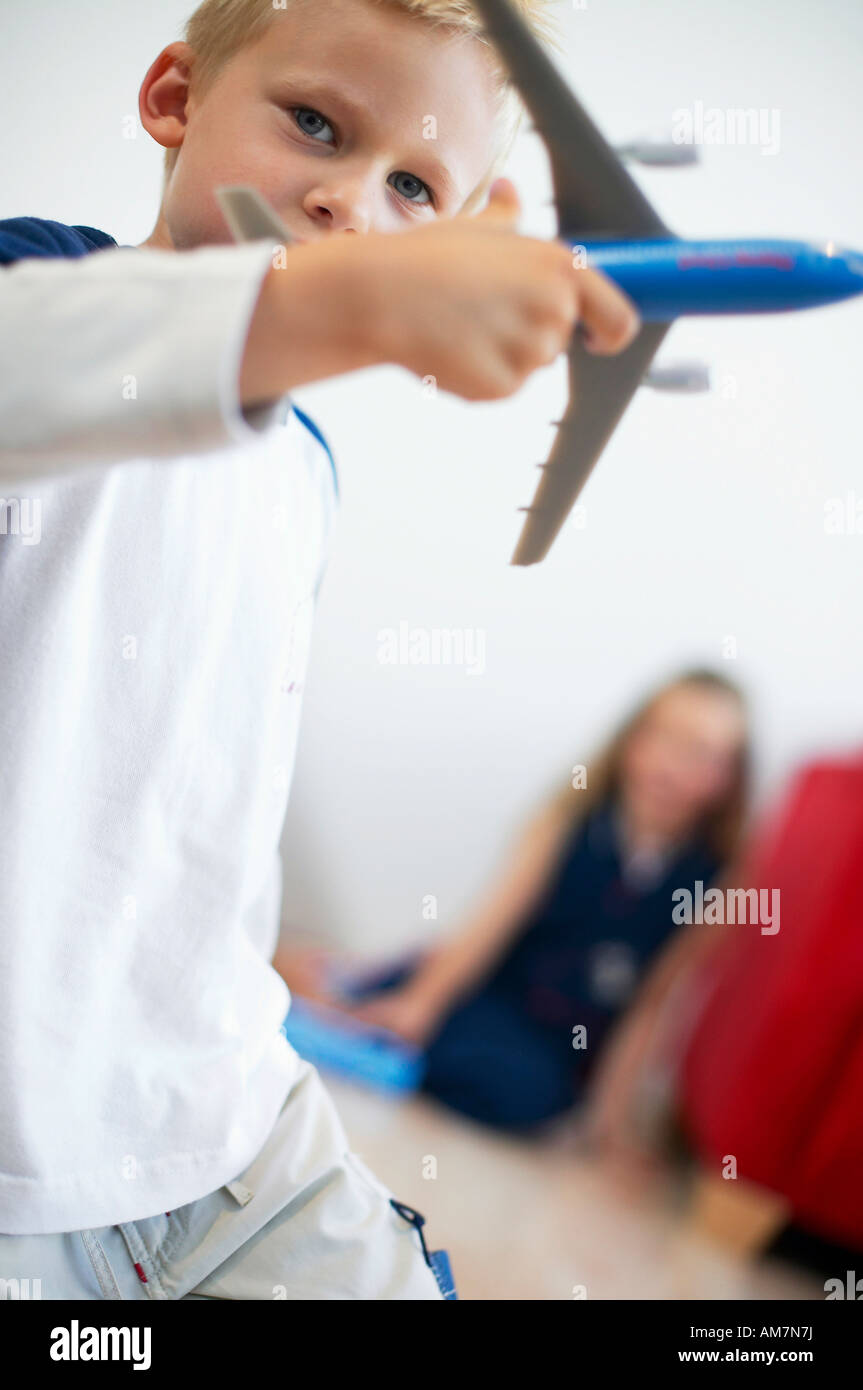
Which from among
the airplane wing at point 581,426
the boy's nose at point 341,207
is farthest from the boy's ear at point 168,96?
the airplane wing at point 581,426

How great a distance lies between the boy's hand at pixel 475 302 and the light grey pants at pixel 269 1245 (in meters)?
0.38

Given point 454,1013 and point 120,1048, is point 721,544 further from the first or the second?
point 120,1048

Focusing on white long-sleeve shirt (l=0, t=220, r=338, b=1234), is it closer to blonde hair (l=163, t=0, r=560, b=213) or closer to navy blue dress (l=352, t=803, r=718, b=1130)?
blonde hair (l=163, t=0, r=560, b=213)

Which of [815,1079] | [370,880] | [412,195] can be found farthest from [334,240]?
[370,880]

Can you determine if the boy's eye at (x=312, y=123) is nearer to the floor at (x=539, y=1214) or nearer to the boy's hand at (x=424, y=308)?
the boy's hand at (x=424, y=308)

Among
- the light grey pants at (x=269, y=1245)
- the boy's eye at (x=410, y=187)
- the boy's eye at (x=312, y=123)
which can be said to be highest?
the boy's eye at (x=312, y=123)

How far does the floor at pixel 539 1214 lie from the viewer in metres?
1.01

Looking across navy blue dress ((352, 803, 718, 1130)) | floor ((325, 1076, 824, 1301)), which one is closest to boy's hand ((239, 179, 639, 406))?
floor ((325, 1076, 824, 1301))

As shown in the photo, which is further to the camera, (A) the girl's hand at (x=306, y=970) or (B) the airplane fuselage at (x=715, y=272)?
(A) the girl's hand at (x=306, y=970)

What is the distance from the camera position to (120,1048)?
0.46m

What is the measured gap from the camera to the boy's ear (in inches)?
19.3

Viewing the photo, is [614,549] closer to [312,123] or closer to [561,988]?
[561,988]

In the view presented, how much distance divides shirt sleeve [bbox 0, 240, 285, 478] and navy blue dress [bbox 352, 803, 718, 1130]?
122 centimetres
